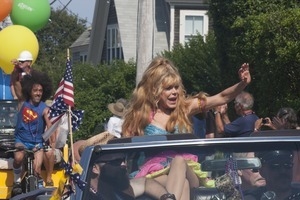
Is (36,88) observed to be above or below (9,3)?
below

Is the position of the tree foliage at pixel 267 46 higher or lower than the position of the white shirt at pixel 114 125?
higher

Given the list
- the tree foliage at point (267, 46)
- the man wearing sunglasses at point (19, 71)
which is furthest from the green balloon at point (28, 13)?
the tree foliage at point (267, 46)

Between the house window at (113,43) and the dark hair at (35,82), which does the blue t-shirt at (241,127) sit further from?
the house window at (113,43)

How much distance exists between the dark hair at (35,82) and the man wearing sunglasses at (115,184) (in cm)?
635

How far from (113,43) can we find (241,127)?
116 feet

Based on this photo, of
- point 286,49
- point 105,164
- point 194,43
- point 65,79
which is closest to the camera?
point 105,164

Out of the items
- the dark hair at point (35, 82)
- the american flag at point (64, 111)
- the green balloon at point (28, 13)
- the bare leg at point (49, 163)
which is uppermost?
the green balloon at point (28, 13)

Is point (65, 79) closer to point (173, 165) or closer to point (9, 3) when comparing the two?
point (173, 165)

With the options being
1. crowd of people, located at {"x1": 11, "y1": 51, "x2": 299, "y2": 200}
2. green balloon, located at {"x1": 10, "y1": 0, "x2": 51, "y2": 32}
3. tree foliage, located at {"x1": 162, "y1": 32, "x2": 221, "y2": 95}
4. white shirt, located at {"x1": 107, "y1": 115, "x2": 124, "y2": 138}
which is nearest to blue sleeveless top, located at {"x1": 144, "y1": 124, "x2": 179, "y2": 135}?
crowd of people, located at {"x1": 11, "y1": 51, "x2": 299, "y2": 200}

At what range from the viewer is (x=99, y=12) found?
1810 inches

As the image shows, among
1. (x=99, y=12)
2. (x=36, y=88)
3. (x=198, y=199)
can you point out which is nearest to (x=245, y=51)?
(x=36, y=88)

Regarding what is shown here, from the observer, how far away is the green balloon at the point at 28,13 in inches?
690

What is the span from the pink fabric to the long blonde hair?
1.41 metres

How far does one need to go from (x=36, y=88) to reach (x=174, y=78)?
482 centimetres
